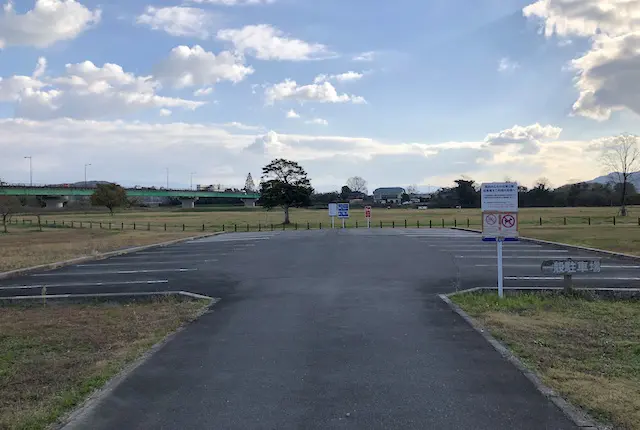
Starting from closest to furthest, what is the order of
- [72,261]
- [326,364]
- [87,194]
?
[326,364] → [72,261] → [87,194]

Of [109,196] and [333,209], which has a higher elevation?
[109,196]

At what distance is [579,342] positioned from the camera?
6.85m

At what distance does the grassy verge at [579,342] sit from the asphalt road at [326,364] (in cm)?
39

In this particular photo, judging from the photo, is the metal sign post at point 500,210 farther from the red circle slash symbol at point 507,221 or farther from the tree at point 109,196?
the tree at point 109,196

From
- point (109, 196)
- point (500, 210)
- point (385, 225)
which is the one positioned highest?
point (109, 196)

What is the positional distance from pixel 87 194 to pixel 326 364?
109 metres

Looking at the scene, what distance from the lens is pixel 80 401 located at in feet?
16.0

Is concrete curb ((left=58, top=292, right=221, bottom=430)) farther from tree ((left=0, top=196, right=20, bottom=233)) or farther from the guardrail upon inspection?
tree ((left=0, top=196, right=20, bottom=233))

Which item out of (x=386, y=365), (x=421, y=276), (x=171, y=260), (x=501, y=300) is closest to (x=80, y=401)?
(x=386, y=365)

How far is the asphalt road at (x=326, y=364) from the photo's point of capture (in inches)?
176

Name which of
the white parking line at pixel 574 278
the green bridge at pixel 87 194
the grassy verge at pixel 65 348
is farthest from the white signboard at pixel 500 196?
the green bridge at pixel 87 194

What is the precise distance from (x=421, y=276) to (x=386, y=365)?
7410mm

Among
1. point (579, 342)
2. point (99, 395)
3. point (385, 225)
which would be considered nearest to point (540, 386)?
point (579, 342)

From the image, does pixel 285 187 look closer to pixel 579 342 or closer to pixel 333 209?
pixel 333 209
